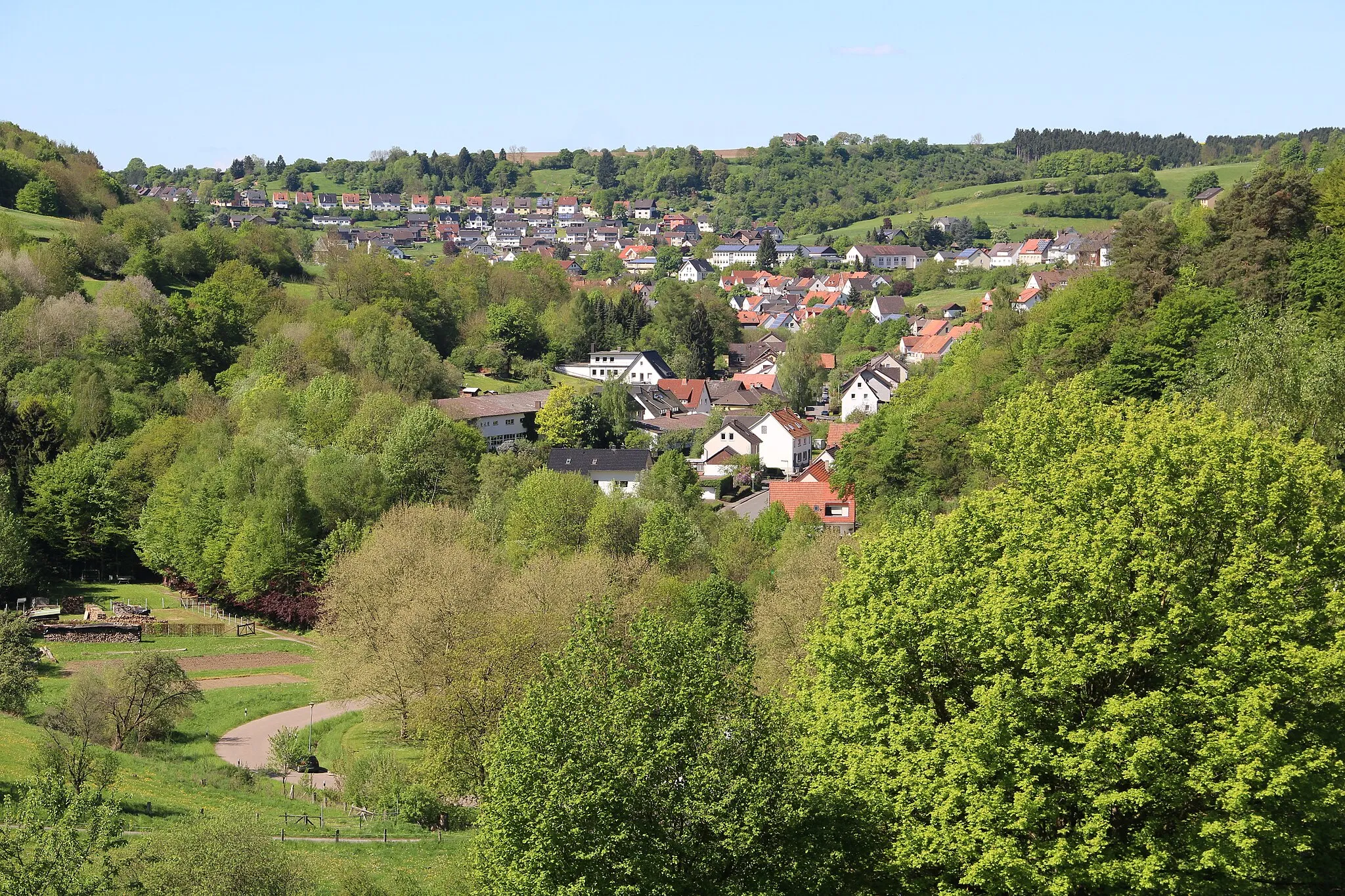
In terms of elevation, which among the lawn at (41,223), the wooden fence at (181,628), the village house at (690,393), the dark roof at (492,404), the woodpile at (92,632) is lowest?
the wooden fence at (181,628)

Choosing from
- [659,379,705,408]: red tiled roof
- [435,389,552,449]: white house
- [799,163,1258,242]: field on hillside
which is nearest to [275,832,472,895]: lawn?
[435,389,552,449]: white house

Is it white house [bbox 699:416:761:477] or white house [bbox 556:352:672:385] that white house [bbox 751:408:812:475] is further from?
white house [bbox 556:352:672:385]

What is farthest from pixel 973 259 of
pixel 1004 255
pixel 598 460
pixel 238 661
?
pixel 238 661

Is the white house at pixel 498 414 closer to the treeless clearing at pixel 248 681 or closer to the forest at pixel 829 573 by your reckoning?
the forest at pixel 829 573

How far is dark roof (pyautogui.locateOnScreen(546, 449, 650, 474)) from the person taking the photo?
61.0 m

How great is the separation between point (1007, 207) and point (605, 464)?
130 m

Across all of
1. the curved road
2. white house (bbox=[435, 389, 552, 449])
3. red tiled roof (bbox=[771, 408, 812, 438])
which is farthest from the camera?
red tiled roof (bbox=[771, 408, 812, 438])

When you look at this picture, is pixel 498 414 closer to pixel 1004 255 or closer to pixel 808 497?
pixel 808 497

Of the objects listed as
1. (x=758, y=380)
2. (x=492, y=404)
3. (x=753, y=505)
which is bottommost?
(x=753, y=505)

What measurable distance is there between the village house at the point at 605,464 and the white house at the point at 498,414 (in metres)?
3.67

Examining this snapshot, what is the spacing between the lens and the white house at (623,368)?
90.8 metres

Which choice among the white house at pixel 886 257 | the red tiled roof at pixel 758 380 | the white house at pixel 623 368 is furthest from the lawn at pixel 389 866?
the white house at pixel 886 257

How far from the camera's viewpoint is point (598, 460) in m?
61.7

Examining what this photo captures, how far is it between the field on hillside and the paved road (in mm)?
99772
